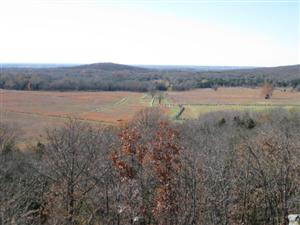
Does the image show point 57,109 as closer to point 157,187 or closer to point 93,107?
point 93,107

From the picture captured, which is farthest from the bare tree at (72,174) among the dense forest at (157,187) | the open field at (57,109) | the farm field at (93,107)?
the open field at (57,109)

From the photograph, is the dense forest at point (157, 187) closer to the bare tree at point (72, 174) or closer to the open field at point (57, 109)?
the bare tree at point (72, 174)

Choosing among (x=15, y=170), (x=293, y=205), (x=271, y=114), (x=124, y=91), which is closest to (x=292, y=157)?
(x=293, y=205)

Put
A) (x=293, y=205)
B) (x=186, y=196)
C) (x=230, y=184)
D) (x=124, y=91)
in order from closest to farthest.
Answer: (x=186, y=196), (x=230, y=184), (x=293, y=205), (x=124, y=91)

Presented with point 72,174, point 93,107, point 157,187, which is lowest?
point 93,107

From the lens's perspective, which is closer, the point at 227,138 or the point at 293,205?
the point at 293,205

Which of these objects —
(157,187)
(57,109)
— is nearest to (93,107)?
(57,109)

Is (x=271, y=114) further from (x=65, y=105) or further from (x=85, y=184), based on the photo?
(x=65, y=105)

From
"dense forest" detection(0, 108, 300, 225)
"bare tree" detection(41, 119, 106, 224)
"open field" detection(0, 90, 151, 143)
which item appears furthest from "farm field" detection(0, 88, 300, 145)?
"dense forest" detection(0, 108, 300, 225)
